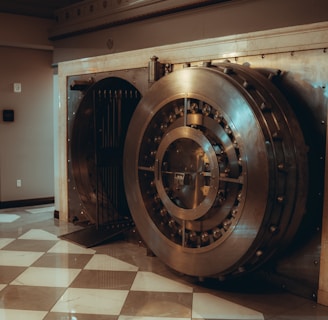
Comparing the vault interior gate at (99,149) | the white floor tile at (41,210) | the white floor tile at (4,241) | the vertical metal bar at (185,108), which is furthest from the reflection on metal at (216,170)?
the white floor tile at (41,210)

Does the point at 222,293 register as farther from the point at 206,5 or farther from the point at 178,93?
the point at 206,5

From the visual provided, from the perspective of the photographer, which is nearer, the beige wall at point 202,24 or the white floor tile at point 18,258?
the beige wall at point 202,24

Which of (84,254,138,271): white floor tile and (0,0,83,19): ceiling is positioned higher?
(0,0,83,19): ceiling

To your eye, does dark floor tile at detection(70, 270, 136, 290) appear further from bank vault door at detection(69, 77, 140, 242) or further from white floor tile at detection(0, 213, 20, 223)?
white floor tile at detection(0, 213, 20, 223)

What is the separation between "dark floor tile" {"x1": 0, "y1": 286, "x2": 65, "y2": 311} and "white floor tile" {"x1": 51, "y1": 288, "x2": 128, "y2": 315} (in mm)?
55

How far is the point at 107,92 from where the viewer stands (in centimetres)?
412

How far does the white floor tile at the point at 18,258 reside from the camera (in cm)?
327

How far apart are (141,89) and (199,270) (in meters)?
1.48

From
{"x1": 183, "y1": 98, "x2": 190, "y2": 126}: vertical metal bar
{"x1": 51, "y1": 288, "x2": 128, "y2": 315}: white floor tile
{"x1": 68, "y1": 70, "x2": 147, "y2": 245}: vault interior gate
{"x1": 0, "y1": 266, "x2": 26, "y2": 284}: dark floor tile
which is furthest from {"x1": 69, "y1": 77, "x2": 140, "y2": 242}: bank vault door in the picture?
{"x1": 183, "y1": 98, "x2": 190, "y2": 126}: vertical metal bar

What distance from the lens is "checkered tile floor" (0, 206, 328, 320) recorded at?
2.46 m

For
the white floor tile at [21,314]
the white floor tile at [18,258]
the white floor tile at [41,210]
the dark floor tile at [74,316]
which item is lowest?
the dark floor tile at [74,316]

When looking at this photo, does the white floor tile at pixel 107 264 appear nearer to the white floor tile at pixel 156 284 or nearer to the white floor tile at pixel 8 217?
the white floor tile at pixel 156 284

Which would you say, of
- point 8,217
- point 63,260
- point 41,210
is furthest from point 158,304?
point 41,210

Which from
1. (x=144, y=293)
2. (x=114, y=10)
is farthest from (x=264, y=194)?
(x=114, y=10)
